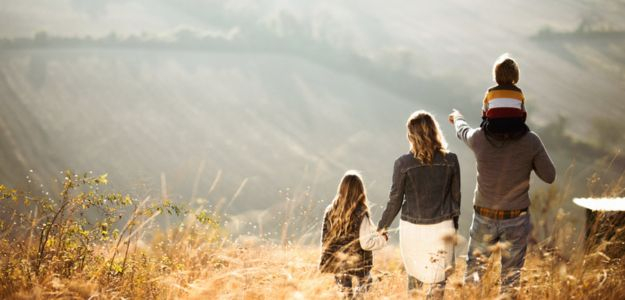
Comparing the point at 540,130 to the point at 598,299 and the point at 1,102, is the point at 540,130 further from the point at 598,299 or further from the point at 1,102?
the point at 1,102

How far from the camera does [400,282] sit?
3.92m

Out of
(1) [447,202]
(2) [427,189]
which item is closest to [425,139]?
(2) [427,189]

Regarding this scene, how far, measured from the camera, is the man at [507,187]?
10.00 ft

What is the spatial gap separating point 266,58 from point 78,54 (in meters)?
6.49

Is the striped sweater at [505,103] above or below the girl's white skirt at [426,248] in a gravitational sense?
above

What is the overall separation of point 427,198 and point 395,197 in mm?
176

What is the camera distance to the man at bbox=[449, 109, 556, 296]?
305cm

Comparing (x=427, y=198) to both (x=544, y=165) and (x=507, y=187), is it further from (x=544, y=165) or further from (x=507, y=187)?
(x=544, y=165)

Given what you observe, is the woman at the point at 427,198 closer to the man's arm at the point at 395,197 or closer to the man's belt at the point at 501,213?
the man's arm at the point at 395,197

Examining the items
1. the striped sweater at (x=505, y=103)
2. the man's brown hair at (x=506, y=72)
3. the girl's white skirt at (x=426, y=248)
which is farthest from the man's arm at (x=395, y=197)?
the man's brown hair at (x=506, y=72)

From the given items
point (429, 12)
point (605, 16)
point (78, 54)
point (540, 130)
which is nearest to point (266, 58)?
point (78, 54)

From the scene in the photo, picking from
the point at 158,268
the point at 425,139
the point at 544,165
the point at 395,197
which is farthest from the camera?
the point at 158,268

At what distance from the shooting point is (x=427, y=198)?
328cm

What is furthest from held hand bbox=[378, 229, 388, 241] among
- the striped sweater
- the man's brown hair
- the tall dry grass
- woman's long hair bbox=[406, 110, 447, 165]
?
the man's brown hair
